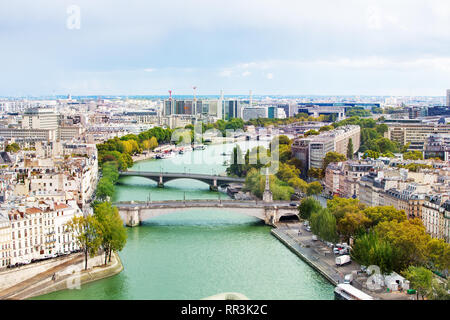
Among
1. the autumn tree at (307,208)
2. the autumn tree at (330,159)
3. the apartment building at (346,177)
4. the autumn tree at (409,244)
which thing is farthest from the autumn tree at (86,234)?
the autumn tree at (330,159)

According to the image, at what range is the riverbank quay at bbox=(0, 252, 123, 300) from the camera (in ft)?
27.6

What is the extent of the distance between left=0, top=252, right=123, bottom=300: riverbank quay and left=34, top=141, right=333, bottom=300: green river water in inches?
4.2

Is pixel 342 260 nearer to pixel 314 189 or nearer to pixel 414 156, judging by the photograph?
pixel 314 189

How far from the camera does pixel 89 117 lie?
144ft

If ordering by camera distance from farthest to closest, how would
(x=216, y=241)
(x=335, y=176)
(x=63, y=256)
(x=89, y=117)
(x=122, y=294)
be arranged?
(x=89, y=117) → (x=335, y=176) → (x=216, y=241) → (x=63, y=256) → (x=122, y=294)

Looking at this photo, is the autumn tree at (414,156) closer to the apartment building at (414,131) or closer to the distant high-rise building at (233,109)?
the apartment building at (414,131)

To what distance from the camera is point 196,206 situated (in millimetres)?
13367

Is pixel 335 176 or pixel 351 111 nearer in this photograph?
pixel 335 176

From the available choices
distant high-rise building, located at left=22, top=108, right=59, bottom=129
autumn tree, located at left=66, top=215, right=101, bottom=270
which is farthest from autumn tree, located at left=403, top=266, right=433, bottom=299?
distant high-rise building, located at left=22, top=108, right=59, bottom=129

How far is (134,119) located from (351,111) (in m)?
17.2
